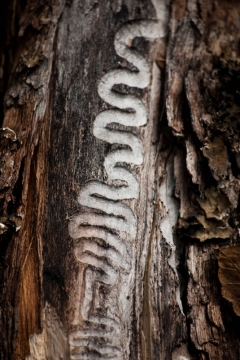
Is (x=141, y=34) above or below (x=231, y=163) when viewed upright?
above

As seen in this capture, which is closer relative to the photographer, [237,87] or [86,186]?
[86,186]

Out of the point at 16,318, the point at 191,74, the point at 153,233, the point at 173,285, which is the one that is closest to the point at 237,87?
the point at 191,74

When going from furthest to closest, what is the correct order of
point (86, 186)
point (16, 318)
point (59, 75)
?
point (59, 75) < point (86, 186) < point (16, 318)

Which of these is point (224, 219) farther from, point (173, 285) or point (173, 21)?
point (173, 21)

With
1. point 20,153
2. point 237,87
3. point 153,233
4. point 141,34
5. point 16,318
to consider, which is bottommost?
point 16,318

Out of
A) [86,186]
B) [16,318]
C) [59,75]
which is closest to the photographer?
[16,318]
